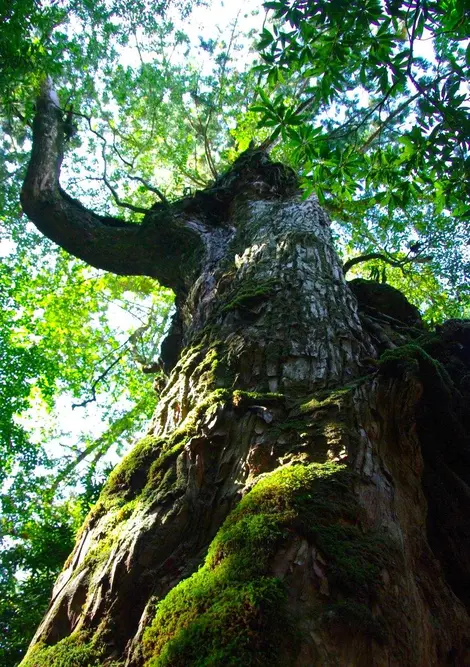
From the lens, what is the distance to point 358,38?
2.87 m

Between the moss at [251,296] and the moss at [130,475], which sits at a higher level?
the moss at [251,296]

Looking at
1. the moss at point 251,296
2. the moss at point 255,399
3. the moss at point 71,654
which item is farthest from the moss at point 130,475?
the moss at point 251,296

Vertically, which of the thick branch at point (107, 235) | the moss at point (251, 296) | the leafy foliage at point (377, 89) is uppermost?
the thick branch at point (107, 235)

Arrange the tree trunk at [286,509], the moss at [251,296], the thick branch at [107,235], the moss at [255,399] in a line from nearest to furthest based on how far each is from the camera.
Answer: the tree trunk at [286,509] → the moss at [255,399] → the moss at [251,296] → the thick branch at [107,235]

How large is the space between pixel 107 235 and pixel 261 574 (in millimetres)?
4687

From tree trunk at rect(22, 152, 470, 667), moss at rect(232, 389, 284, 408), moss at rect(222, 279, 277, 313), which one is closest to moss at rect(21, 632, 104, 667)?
tree trunk at rect(22, 152, 470, 667)

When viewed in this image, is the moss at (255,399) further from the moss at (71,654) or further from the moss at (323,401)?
Answer: the moss at (71,654)

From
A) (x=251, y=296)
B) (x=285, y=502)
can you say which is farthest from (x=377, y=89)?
(x=285, y=502)

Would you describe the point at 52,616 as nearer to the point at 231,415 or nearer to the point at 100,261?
the point at 231,415

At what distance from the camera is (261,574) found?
1.50 metres

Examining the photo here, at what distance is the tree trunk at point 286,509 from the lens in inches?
55.8

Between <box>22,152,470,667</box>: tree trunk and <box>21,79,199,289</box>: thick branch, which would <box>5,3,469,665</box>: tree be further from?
<box>21,79,199,289</box>: thick branch

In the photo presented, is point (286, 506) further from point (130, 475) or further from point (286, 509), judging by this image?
point (130, 475)

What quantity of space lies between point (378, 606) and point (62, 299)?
11.0 meters
